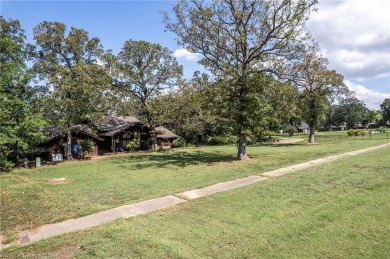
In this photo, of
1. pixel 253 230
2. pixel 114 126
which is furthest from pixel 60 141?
pixel 253 230

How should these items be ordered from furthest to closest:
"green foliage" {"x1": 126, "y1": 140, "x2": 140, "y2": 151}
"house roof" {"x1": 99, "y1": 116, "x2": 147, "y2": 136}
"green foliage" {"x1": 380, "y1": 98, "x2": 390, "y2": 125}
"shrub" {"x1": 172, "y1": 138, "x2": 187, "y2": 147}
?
"green foliage" {"x1": 380, "y1": 98, "x2": 390, "y2": 125}
"shrub" {"x1": 172, "y1": 138, "x2": 187, "y2": 147}
"house roof" {"x1": 99, "y1": 116, "x2": 147, "y2": 136}
"green foliage" {"x1": 126, "y1": 140, "x2": 140, "y2": 151}

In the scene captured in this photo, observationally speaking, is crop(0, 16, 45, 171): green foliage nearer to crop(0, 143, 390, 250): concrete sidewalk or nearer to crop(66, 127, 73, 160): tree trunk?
crop(66, 127, 73, 160): tree trunk

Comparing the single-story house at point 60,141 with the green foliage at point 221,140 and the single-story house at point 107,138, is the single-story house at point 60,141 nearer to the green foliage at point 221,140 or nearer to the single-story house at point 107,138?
the single-story house at point 107,138

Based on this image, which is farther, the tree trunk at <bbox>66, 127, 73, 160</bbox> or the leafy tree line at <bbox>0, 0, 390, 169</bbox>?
the tree trunk at <bbox>66, 127, 73, 160</bbox>

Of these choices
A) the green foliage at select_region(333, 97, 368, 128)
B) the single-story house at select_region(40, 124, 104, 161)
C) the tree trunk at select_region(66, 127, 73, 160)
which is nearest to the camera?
the tree trunk at select_region(66, 127, 73, 160)

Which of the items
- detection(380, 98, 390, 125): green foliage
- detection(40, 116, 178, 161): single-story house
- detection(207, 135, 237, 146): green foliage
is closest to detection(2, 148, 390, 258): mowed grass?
detection(40, 116, 178, 161): single-story house

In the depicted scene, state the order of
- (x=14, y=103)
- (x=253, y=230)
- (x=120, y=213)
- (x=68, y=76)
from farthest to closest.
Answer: (x=68, y=76), (x=14, y=103), (x=120, y=213), (x=253, y=230)

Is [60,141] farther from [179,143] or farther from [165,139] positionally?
[179,143]

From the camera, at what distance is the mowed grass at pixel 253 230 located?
5.82 m

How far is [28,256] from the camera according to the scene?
5.80 meters

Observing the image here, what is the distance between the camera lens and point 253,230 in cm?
682

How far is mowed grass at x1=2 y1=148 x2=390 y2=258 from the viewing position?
5.82 metres

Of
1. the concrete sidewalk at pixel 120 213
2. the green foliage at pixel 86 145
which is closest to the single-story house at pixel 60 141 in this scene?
the green foliage at pixel 86 145

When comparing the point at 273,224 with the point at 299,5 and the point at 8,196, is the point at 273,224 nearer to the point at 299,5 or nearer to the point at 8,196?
the point at 8,196
